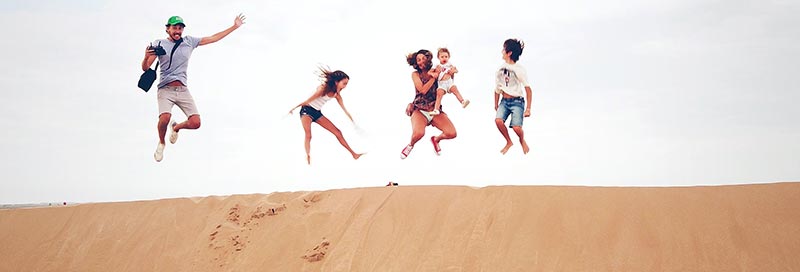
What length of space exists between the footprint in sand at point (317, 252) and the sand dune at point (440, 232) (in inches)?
0.9

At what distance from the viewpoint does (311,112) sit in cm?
1383

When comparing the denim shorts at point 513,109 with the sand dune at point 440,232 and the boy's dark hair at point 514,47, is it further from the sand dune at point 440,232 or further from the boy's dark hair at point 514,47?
the sand dune at point 440,232

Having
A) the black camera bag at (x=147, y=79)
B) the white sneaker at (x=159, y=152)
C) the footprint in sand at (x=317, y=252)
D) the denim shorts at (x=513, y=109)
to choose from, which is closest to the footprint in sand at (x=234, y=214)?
the footprint in sand at (x=317, y=252)

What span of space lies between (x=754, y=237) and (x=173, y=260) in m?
8.30

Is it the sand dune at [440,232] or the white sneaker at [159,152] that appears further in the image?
the white sneaker at [159,152]

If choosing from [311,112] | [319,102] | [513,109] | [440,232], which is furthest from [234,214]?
[513,109]

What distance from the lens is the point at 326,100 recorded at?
1385 centimetres

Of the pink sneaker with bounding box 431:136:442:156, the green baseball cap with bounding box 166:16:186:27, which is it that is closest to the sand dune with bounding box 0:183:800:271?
the pink sneaker with bounding box 431:136:442:156

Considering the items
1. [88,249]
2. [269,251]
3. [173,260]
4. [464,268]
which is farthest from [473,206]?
[88,249]

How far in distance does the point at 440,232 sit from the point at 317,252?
1.82m

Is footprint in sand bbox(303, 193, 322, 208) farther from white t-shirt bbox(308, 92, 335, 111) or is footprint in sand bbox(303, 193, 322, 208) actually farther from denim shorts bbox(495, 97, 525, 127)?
denim shorts bbox(495, 97, 525, 127)

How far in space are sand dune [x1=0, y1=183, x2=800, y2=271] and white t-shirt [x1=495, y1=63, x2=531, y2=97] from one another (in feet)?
11.5

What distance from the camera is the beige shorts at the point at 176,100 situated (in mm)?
13453

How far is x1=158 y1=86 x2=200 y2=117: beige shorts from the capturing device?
13453 mm
